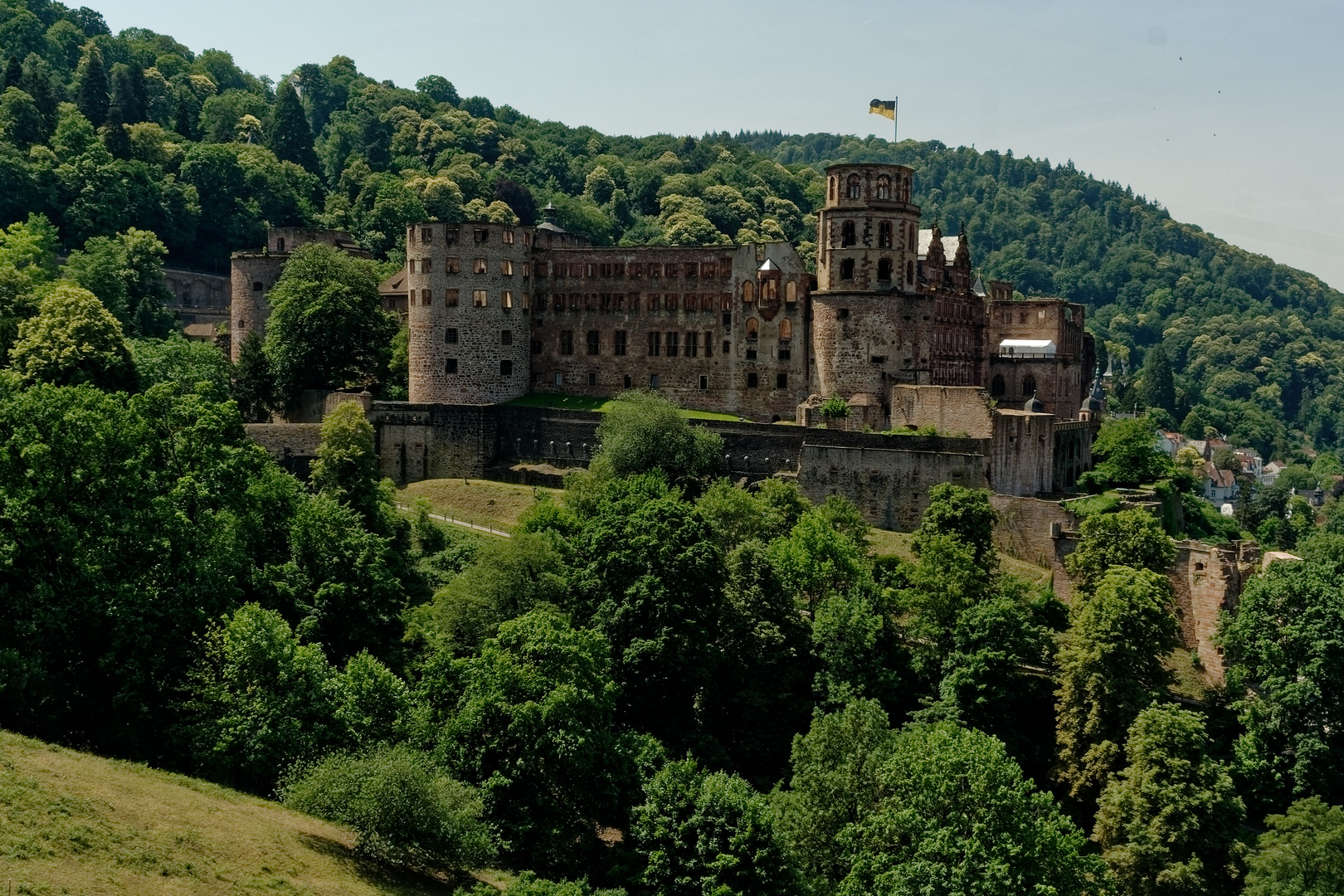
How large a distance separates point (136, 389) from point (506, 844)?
113 feet

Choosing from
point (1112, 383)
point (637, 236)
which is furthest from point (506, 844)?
point (1112, 383)

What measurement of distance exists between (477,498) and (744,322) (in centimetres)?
1734

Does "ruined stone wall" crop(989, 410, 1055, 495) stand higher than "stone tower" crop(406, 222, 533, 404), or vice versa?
"stone tower" crop(406, 222, 533, 404)

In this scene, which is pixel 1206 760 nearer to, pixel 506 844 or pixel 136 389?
pixel 506 844

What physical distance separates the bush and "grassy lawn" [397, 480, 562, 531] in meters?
25.9

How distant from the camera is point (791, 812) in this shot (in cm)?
4181

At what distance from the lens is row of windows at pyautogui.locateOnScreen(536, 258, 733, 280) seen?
248 ft

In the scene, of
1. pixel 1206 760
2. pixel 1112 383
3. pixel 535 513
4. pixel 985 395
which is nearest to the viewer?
pixel 1206 760

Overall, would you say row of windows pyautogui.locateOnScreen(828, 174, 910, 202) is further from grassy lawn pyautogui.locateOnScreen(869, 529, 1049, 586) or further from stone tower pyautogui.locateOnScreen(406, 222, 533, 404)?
grassy lawn pyautogui.locateOnScreen(869, 529, 1049, 586)

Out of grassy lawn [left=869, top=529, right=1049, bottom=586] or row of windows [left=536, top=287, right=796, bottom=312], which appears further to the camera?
row of windows [left=536, top=287, right=796, bottom=312]

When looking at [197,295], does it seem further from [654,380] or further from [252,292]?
[654,380]

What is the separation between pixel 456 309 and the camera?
242 ft

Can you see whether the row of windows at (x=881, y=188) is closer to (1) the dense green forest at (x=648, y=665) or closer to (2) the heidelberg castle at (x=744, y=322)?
(2) the heidelberg castle at (x=744, y=322)

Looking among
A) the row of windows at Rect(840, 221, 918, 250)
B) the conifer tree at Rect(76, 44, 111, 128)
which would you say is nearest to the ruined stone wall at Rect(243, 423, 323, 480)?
the row of windows at Rect(840, 221, 918, 250)
